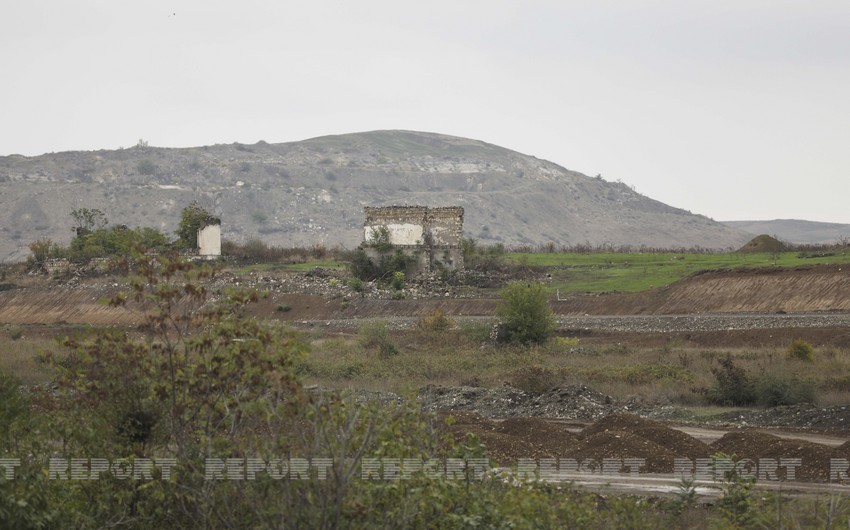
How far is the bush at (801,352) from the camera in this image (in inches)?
1377

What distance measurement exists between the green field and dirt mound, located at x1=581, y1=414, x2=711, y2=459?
32288 mm

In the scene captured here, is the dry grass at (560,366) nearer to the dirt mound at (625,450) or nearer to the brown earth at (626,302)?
the dirt mound at (625,450)

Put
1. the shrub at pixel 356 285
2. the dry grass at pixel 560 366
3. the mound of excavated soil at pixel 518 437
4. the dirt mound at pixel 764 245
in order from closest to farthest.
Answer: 1. the mound of excavated soil at pixel 518 437
2. the dry grass at pixel 560 366
3. the shrub at pixel 356 285
4. the dirt mound at pixel 764 245

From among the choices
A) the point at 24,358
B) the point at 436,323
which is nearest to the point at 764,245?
the point at 436,323

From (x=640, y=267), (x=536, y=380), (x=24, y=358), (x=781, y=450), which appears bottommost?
(x=24, y=358)

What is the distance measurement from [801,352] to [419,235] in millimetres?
31839

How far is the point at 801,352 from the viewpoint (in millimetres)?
35219

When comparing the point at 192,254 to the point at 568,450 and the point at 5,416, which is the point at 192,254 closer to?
the point at 568,450

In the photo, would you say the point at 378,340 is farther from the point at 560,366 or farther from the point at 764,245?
the point at 764,245

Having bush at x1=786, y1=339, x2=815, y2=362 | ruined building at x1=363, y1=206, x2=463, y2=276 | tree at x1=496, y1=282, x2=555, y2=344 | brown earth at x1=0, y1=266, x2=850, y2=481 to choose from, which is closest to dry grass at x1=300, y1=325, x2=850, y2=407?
bush at x1=786, y1=339, x2=815, y2=362

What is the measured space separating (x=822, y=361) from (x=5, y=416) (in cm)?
2577

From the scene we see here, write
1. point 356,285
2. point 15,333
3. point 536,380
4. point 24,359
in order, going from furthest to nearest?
point 356,285 < point 15,333 < point 24,359 < point 536,380

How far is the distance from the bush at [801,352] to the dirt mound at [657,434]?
1215cm

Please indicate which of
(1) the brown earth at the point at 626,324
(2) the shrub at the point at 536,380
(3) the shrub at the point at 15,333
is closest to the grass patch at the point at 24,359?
(3) the shrub at the point at 15,333
